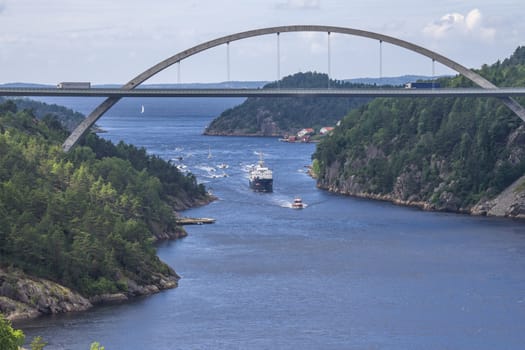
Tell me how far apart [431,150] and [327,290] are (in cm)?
6500

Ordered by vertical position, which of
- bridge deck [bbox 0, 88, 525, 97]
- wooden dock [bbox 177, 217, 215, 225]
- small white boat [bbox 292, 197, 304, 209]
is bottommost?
wooden dock [bbox 177, 217, 215, 225]

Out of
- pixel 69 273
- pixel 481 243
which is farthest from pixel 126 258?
pixel 481 243

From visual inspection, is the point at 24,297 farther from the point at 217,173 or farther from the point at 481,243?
the point at 217,173

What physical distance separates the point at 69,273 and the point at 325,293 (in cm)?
1514

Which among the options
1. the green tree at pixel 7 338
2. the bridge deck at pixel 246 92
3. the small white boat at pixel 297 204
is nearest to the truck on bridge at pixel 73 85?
the bridge deck at pixel 246 92

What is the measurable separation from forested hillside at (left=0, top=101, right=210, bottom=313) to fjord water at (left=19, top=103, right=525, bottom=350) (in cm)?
272

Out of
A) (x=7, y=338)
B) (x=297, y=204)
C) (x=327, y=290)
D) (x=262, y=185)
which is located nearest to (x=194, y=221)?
(x=297, y=204)

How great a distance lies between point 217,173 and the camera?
17762cm

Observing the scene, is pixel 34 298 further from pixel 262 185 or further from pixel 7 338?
pixel 262 185

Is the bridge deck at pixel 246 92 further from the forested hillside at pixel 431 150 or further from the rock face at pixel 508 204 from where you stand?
the forested hillside at pixel 431 150

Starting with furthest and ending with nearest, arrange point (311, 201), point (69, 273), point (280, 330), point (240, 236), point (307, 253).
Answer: point (311, 201) < point (240, 236) < point (307, 253) < point (69, 273) < point (280, 330)

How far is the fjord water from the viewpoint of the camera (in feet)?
268

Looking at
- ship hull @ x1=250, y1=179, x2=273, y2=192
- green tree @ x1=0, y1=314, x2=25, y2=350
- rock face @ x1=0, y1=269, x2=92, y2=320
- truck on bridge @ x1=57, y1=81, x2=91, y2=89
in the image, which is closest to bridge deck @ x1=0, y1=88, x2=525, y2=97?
truck on bridge @ x1=57, y1=81, x2=91, y2=89

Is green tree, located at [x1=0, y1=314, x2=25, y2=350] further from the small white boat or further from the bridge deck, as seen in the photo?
the small white boat
